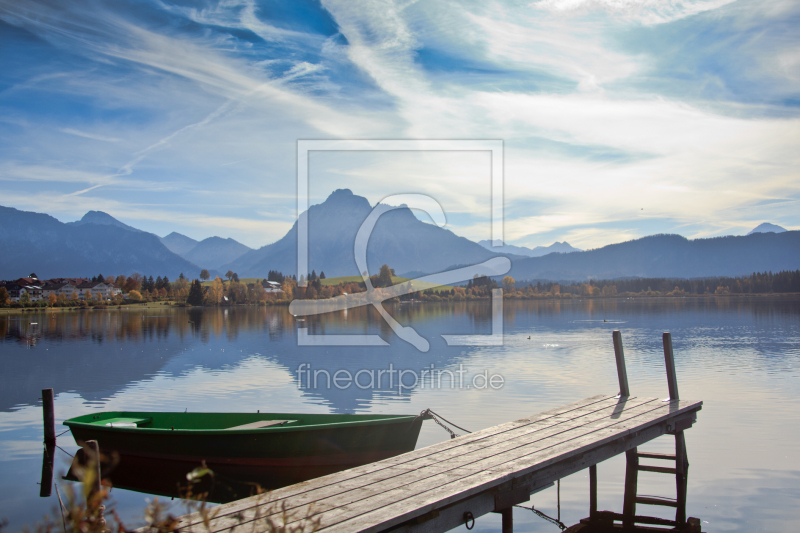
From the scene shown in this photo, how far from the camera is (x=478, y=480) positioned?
8906 millimetres

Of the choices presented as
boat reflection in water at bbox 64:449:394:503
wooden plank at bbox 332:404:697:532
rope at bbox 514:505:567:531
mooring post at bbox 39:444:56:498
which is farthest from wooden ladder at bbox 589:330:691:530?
mooring post at bbox 39:444:56:498

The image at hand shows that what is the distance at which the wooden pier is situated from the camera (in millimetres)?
7531

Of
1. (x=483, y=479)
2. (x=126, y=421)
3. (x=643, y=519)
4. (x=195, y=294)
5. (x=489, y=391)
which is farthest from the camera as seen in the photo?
(x=195, y=294)

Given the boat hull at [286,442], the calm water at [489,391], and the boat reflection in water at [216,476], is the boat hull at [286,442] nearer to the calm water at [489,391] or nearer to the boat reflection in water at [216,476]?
the boat reflection in water at [216,476]

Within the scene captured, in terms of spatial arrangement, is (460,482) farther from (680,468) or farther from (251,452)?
(251,452)

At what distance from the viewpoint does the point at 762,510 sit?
14.4 meters

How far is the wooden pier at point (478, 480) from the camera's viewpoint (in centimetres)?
753

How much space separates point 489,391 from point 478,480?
76.9ft

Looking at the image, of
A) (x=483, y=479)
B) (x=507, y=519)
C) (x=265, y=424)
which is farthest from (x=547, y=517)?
(x=265, y=424)

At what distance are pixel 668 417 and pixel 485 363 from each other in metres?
31.8

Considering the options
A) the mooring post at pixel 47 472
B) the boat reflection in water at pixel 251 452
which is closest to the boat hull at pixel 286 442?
the boat reflection in water at pixel 251 452

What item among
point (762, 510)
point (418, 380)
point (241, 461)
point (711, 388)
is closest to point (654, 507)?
point (762, 510)

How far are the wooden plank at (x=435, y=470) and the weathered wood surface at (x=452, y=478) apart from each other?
0.01m

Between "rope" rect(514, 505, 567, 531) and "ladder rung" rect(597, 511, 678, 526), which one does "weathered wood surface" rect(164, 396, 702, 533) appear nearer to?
"ladder rung" rect(597, 511, 678, 526)
